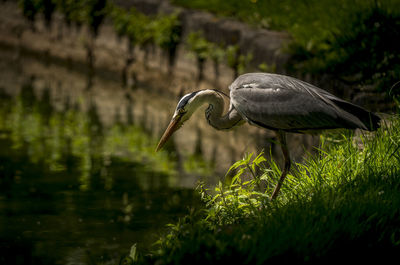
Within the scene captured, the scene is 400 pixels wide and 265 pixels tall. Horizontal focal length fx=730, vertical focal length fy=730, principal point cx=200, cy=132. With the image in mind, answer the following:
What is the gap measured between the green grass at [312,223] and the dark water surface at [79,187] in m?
0.77

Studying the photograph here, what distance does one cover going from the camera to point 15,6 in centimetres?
1584

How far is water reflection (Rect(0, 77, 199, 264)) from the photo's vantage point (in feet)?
18.7

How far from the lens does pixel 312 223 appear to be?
4141 millimetres

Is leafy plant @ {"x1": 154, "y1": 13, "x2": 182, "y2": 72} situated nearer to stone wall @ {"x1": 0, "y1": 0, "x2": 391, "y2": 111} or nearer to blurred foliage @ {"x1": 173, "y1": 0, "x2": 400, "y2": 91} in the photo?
stone wall @ {"x1": 0, "y1": 0, "x2": 391, "y2": 111}

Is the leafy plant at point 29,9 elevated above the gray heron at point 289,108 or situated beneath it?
elevated above

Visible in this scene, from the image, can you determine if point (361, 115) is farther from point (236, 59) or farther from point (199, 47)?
point (199, 47)

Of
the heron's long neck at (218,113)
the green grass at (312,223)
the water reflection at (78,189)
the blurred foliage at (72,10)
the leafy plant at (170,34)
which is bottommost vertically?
the water reflection at (78,189)

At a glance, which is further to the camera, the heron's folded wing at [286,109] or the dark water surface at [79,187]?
the dark water surface at [79,187]

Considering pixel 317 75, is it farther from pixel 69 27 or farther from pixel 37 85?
pixel 69 27

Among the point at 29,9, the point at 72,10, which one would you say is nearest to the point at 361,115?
the point at 72,10

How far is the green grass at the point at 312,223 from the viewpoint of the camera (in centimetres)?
386

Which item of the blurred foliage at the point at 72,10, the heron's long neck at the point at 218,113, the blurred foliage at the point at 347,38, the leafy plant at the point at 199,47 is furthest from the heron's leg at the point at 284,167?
the blurred foliage at the point at 72,10

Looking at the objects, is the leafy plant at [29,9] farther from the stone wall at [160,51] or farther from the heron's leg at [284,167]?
the heron's leg at [284,167]

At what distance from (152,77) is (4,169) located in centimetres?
460
